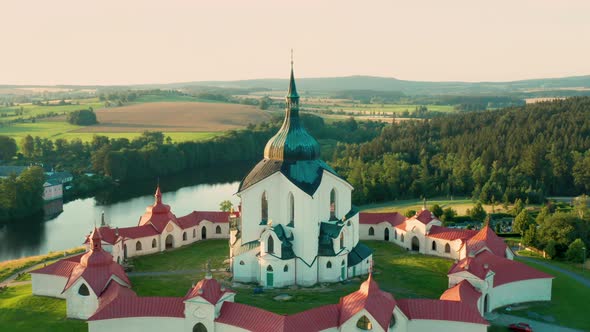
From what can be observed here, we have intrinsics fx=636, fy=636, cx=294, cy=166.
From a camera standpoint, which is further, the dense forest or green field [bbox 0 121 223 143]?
green field [bbox 0 121 223 143]

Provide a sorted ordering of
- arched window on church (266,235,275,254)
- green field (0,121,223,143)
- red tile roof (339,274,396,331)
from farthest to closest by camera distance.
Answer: green field (0,121,223,143)
arched window on church (266,235,275,254)
red tile roof (339,274,396,331)

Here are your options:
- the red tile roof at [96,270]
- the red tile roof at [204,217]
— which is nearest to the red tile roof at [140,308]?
the red tile roof at [96,270]

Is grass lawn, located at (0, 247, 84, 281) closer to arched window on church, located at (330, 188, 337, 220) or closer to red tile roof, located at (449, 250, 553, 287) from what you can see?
arched window on church, located at (330, 188, 337, 220)

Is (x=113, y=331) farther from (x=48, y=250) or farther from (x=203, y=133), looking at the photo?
(x=203, y=133)

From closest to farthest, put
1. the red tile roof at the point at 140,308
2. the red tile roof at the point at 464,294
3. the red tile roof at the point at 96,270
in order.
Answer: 1. the red tile roof at the point at 140,308
2. the red tile roof at the point at 464,294
3. the red tile roof at the point at 96,270

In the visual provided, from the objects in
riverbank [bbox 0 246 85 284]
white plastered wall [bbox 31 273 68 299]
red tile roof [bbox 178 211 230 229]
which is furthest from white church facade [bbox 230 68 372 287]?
riverbank [bbox 0 246 85 284]

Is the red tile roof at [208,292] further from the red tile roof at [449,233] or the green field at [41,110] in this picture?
the green field at [41,110]
